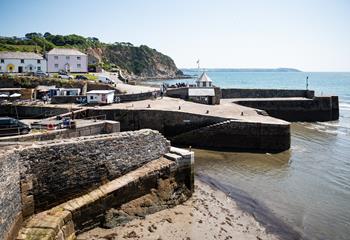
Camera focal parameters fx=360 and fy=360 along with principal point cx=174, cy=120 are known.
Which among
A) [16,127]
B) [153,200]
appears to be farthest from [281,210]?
[16,127]

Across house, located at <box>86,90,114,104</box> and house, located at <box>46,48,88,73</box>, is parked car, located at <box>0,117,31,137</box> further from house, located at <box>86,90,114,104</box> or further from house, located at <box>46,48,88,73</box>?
house, located at <box>46,48,88,73</box>

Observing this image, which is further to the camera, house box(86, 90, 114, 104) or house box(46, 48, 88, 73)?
house box(46, 48, 88, 73)

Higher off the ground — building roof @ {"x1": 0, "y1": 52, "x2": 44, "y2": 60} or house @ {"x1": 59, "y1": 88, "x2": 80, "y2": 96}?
building roof @ {"x1": 0, "y1": 52, "x2": 44, "y2": 60}

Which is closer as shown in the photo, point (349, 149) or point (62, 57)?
point (349, 149)

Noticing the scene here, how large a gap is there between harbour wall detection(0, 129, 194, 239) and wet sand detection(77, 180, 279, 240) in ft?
2.93

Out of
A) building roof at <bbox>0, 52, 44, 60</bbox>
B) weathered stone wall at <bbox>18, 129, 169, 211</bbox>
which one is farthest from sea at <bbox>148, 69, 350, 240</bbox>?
building roof at <bbox>0, 52, 44, 60</bbox>

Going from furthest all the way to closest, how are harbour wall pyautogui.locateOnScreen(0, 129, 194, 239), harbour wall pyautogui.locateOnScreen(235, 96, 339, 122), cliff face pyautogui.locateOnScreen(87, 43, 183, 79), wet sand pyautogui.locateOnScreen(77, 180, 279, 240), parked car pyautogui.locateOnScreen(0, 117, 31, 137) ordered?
cliff face pyautogui.locateOnScreen(87, 43, 183, 79) → harbour wall pyautogui.locateOnScreen(235, 96, 339, 122) → parked car pyautogui.locateOnScreen(0, 117, 31, 137) → wet sand pyautogui.locateOnScreen(77, 180, 279, 240) → harbour wall pyautogui.locateOnScreen(0, 129, 194, 239)

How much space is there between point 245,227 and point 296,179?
22.1 feet

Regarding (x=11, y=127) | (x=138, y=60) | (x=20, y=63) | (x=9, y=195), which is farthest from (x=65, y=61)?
(x=138, y=60)

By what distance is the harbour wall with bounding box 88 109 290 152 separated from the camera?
965 inches

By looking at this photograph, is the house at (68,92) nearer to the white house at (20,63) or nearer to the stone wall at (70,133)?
the stone wall at (70,133)

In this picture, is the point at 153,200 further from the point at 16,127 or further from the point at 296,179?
the point at 296,179

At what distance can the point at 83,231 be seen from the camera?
11672mm

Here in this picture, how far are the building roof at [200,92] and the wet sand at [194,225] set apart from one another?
69.5 ft
